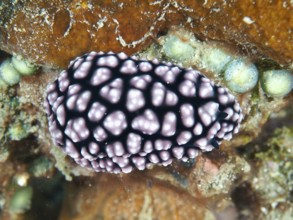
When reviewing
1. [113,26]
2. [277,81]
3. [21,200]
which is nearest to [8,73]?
[113,26]

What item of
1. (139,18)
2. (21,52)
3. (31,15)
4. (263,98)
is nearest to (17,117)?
(21,52)

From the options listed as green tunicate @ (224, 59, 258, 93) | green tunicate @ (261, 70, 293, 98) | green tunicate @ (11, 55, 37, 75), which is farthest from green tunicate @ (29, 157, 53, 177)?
green tunicate @ (261, 70, 293, 98)

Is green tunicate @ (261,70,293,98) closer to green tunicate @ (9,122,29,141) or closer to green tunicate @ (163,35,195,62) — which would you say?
green tunicate @ (163,35,195,62)

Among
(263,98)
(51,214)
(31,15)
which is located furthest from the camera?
(51,214)

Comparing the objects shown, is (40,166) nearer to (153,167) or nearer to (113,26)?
(153,167)

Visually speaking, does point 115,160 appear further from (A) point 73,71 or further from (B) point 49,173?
(B) point 49,173

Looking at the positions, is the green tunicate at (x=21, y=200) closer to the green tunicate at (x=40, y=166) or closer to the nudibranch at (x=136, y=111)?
the green tunicate at (x=40, y=166)
